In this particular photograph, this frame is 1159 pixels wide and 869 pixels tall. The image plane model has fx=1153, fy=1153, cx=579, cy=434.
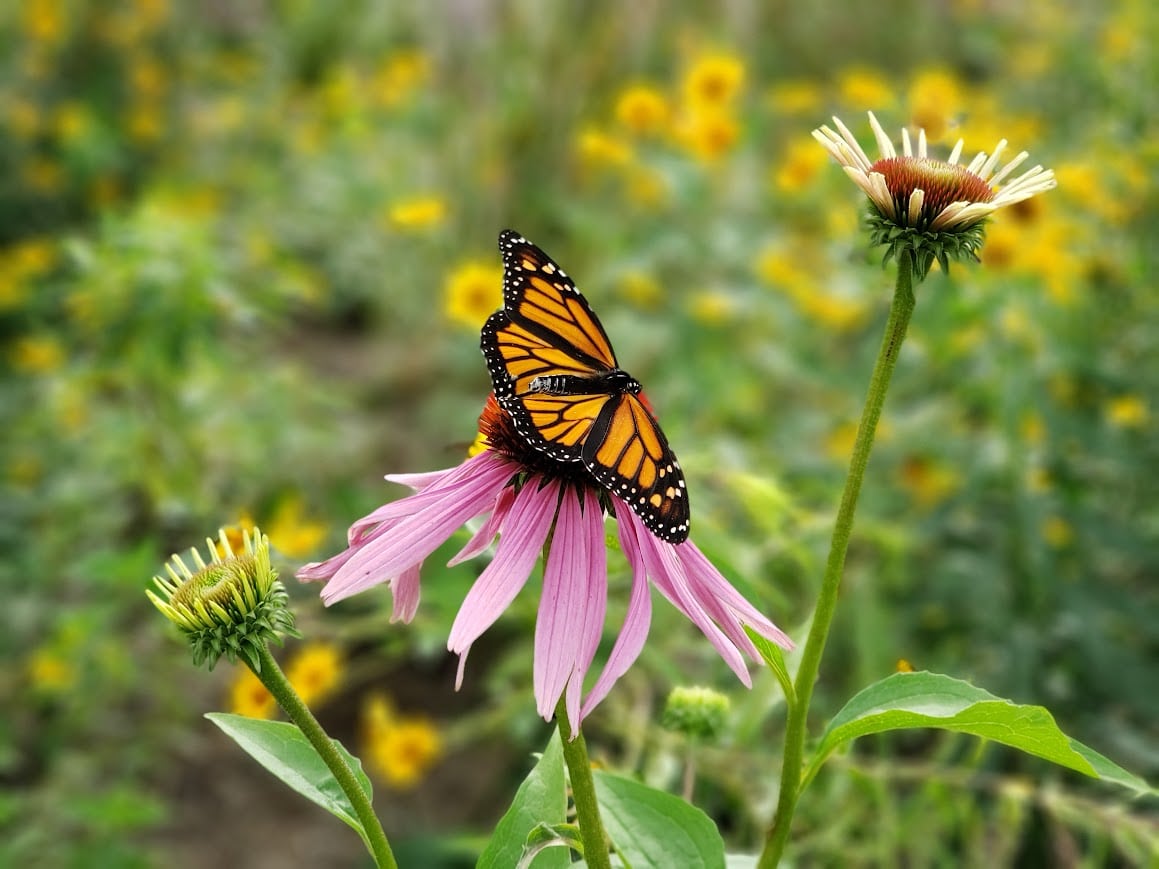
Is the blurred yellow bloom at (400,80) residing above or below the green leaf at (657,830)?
above

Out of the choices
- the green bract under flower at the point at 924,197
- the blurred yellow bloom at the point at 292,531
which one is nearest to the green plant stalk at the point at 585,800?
the green bract under flower at the point at 924,197

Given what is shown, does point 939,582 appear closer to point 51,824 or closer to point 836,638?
point 836,638

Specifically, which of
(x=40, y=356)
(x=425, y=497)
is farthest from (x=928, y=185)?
(x=40, y=356)

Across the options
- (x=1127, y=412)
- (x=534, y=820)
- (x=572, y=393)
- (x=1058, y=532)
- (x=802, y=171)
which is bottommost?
(x=534, y=820)

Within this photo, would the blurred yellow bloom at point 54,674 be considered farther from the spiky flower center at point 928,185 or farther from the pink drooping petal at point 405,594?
the spiky flower center at point 928,185

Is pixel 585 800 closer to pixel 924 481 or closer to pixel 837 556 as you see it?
pixel 837 556

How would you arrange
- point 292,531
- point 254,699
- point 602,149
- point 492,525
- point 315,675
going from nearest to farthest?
point 492,525, point 254,699, point 315,675, point 292,531, point 602,149
